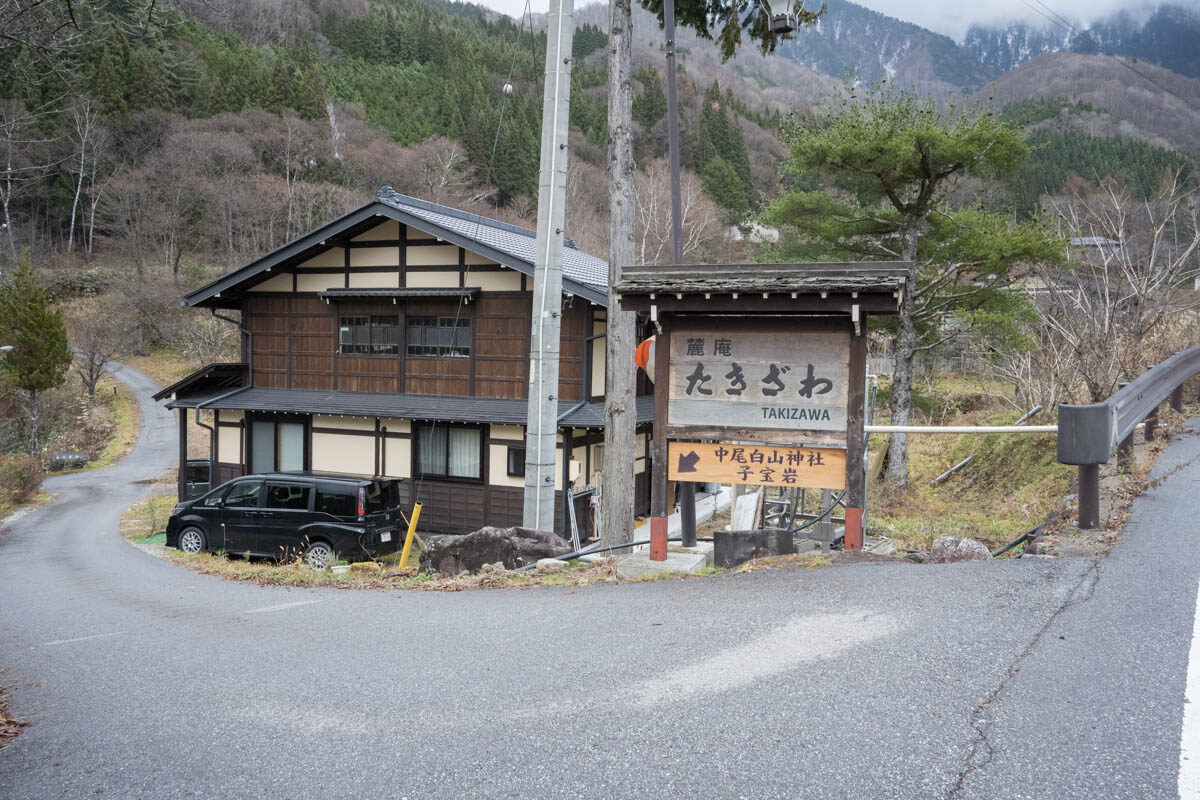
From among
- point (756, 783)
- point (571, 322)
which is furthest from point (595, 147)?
point (756, 783)

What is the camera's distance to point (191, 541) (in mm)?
14852

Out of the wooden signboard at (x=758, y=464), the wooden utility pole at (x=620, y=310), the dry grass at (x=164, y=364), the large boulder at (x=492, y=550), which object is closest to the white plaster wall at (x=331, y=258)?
the wooden utility pole at (x=620, y=310)

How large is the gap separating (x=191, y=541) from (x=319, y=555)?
3.06 metres

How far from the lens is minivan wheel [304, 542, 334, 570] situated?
12.6m

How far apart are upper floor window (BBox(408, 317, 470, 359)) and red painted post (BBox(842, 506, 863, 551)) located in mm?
11712

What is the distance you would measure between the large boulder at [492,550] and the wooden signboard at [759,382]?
2829 mm

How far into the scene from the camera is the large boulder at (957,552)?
6.86 meters

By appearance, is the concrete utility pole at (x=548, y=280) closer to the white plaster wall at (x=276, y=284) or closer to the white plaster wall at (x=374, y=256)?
the white plaster wall at (x=374, y=256)

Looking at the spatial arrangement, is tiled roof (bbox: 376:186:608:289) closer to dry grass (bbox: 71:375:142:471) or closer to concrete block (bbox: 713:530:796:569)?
concrete block (bbox: 713:530:796:569)

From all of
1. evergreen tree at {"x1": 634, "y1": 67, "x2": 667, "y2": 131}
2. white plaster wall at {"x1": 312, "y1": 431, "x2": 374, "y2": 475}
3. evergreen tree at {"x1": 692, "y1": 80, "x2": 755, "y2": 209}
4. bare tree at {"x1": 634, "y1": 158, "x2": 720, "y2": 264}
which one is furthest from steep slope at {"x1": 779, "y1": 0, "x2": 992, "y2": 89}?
white plaster wall at {"x1": 312, "y1": 431, "x2": 374, "y2": 475}

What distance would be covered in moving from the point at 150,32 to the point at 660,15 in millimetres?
8355

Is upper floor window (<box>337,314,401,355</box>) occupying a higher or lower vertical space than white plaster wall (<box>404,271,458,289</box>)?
lower

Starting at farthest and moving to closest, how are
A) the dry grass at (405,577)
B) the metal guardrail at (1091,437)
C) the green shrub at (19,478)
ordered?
1. the green shrub at (19,478)
2. the dry grass at (405,577)
3. the metal guardrail at (1091,437)

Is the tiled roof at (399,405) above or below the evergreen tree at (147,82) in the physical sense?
below
